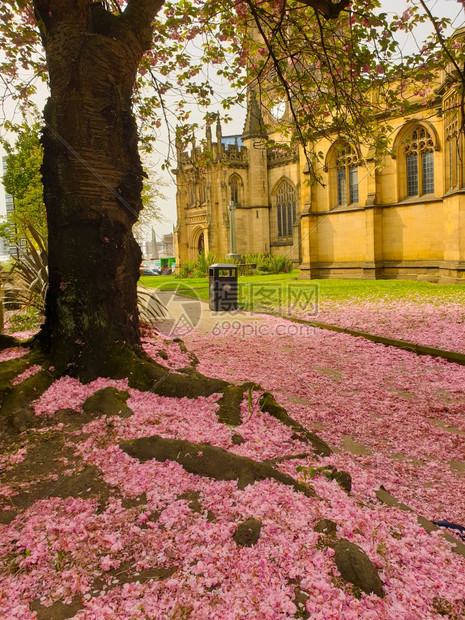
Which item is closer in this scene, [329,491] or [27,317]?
[329,491]

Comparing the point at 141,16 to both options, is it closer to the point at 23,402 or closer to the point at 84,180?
the point at 84,180

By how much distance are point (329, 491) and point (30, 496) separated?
5.91 feet

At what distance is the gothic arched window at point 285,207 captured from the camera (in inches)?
1714

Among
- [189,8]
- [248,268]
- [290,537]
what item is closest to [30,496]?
[290,537]

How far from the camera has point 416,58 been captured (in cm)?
609

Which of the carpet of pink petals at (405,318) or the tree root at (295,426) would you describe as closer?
the tree root at (295,426)

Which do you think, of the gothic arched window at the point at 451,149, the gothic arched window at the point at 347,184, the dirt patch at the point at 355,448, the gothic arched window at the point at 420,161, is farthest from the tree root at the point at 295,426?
the gothic arched window at the point at 347,184

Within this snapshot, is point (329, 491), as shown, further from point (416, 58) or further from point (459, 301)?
point (459, 301)

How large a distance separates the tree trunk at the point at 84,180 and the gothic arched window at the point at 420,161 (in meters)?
21.0

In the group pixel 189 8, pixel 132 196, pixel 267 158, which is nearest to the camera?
pixel 132 196

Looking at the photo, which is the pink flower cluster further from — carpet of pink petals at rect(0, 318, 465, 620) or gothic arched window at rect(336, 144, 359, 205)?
gothic arched window at rect(336, 144, 359, 205)

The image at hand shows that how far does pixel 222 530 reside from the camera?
2191 mm

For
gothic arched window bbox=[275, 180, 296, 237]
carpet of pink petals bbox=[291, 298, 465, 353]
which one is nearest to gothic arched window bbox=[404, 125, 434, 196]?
carpet of pink petals bbox=[291, 298, 465, 353]

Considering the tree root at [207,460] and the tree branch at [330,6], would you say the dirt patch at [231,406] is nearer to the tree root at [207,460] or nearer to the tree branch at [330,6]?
the tree root at [207,460]
